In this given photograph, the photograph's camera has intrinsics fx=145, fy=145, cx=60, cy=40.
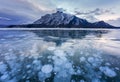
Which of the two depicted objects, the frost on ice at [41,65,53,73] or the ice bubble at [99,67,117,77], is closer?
the ice bubble at [99,67,117,77]

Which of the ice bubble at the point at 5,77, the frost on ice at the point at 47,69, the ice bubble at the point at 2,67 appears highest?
the ice bubble at the point at 2,67

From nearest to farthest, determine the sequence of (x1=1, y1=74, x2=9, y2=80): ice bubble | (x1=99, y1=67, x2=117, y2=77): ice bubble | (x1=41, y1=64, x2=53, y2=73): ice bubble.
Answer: (x1=1, y1=74, x2=9, y2=80): ice bubble, (x1=99, y1=67, x2=117, y2=77): ice bubble, (x1=41, y1=64, x2=53, y2=73): ice bubble

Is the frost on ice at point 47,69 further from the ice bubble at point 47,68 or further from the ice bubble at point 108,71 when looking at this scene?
the ice bubble at point 108,71

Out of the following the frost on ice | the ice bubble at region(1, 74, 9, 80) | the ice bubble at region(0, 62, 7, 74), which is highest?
the ice bubble at region(0, 62, 7, 74)

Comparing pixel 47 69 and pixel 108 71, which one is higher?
pixel 47 69

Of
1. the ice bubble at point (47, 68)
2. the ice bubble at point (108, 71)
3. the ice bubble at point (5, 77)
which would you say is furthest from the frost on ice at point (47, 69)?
the ice bubble at point (108, 71)

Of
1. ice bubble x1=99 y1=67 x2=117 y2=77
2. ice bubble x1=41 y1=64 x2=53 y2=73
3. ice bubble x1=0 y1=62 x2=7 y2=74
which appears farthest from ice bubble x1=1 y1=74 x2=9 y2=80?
ice bubble x1=99 y1=67 x2=117 y2=77

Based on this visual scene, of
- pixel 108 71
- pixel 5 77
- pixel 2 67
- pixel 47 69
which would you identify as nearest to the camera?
pixel 5 77

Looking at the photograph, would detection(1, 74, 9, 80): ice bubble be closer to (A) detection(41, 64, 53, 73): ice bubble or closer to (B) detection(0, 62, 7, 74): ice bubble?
(B) detection(0, 62, 7, 74): ice bubble

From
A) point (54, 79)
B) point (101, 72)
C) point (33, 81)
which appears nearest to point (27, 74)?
point (33, 81)

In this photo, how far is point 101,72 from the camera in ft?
20.3

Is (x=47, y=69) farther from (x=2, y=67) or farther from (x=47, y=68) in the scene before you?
(x=2, y=67)

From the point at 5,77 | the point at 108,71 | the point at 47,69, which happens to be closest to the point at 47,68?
the point at 47,69

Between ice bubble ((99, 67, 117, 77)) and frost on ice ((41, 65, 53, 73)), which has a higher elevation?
frost on ice ((41, 65, 53, 73))
